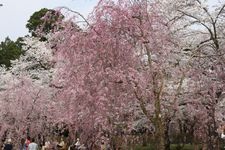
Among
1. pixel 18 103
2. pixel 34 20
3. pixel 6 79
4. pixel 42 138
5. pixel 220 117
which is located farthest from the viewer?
pixel 34 20

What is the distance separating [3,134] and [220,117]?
36.7 feet

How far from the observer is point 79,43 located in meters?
11.1

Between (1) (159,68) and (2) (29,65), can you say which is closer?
(1) (159,68)

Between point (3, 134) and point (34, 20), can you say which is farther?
point (34, 20)

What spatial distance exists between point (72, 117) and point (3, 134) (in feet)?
34.8

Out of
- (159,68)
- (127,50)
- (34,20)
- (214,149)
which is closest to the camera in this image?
(127,50)

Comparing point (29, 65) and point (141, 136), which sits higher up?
point (29, 65)

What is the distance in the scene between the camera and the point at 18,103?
21375mm

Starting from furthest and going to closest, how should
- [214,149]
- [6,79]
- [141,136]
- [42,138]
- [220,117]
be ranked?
[141,136] → [6,79] → [42,138] → [214,149] → [220,117]

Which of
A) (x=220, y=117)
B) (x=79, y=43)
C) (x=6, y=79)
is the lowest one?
(x=220, y=117)

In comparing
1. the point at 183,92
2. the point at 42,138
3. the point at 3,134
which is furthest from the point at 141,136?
the point at 183,92

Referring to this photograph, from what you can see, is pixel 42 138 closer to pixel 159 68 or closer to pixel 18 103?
pixel 18 103

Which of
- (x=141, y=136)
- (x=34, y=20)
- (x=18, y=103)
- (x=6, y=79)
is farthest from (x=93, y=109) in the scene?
(x=34, y=20)

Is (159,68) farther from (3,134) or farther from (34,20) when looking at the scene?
(34,20)
